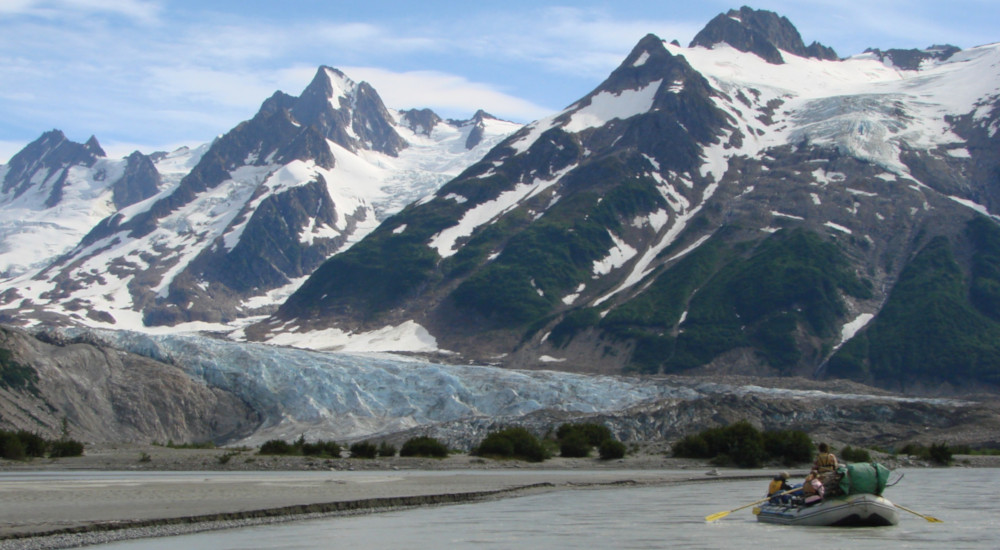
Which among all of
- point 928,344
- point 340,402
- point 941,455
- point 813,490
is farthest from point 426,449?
point 928,344

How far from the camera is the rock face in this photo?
9788 centimetres

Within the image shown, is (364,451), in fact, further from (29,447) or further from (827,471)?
(827,471)

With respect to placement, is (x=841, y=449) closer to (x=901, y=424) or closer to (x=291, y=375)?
(x=901, y=424)

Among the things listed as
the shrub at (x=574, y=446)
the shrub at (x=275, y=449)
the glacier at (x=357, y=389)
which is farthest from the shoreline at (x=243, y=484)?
the glacier at (x=357, y=389)

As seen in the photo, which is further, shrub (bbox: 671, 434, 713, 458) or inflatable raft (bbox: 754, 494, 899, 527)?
shrub (bbox: 671, 434, 713, 458)

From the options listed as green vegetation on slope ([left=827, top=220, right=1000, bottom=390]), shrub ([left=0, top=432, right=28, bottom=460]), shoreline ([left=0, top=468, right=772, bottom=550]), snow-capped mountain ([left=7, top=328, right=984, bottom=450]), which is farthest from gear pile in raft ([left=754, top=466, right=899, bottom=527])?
green vegetation on slope ([left=827, top=220, right=1000, bottom=390])

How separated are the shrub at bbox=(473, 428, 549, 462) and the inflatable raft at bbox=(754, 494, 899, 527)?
4105cm

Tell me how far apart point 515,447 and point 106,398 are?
4967cm

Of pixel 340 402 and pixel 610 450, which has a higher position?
pixel 610 450

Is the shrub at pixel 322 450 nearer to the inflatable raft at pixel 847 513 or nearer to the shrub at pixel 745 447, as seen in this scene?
the shrub at pixel 745 447

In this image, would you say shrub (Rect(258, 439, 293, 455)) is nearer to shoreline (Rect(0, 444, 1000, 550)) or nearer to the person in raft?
shoreline (Rect(0, 444, 1000, 550))

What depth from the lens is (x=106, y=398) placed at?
107188 millimetres

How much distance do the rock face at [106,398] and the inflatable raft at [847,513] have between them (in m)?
71.5

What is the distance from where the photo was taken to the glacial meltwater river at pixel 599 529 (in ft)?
105
